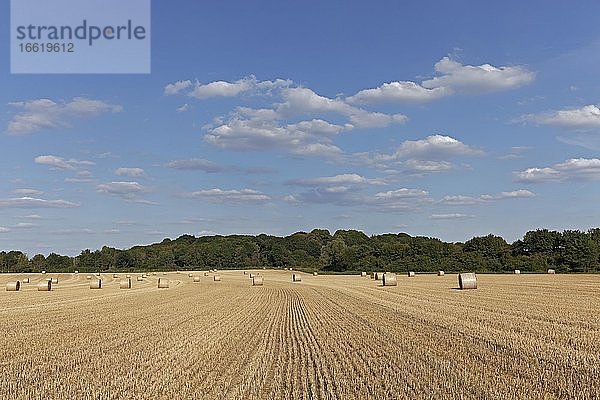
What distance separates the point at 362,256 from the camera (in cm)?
10519

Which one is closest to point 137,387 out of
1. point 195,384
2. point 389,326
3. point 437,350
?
point 195,384

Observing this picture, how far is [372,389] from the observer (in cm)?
938

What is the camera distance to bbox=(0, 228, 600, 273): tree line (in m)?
80.9

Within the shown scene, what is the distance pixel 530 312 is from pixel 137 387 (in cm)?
1423

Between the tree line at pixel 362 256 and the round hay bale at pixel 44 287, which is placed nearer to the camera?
the round hay bale at pixel 44 287

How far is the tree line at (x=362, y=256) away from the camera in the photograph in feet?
265

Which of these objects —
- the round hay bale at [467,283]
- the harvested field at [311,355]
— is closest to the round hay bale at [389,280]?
the round hay bale at [467,283]

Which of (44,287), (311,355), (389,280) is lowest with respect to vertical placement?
(311,355)

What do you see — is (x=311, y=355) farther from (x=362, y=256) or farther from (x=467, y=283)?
(x=362, y=256)

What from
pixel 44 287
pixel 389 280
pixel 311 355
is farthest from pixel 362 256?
pixel 311 355

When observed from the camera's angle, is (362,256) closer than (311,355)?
No

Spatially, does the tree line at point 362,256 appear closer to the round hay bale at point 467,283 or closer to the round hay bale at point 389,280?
the round hay bale at point 389,280

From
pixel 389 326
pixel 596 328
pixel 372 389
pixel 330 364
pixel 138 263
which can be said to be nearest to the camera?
pixel 372 389

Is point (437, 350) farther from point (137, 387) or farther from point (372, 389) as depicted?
point (137, 387)
